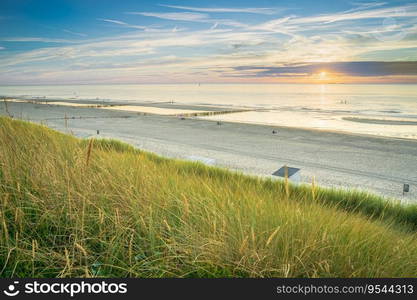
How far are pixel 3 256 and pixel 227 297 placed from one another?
188 cm

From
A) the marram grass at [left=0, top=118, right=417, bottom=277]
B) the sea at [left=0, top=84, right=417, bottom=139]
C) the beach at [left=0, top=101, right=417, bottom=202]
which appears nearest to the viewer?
the marram grass at [left=0, top=118, right=417, bottom=277]

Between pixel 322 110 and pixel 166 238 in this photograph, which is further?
pixel 322 110

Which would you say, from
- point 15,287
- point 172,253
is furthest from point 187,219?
point 15,287

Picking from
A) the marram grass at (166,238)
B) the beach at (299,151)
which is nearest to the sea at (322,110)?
the beach at (299,151)

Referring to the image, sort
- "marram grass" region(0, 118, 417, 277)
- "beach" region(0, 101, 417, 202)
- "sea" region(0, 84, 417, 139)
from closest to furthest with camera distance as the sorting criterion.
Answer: "marram grass" region(0, 118, 417, 277)
"beach" region(0, 101, 417, 202)
"sea" region(0, 84, 417, 139)

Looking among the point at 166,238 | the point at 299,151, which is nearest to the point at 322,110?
the point at 299,151

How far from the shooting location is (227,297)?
1920 mm

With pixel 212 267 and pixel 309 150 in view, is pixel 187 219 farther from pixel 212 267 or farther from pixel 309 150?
pixel 309 150

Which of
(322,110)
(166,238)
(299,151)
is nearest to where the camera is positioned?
(166,238)

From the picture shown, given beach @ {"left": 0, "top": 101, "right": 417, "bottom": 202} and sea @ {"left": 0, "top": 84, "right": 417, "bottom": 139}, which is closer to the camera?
beach @ {"left": 0, "top": 101, "right": 417, "bottom": 202}

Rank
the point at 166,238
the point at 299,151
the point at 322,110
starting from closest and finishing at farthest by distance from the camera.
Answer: the point at 166,238 < the point at 299,151 < the point at 322,110

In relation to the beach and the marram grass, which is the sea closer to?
the beach

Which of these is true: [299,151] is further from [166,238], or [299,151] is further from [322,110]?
[322,110]

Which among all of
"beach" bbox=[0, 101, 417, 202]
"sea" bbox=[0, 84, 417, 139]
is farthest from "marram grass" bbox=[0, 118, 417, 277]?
"sea" bbox=[0, 84, 417, 139]
